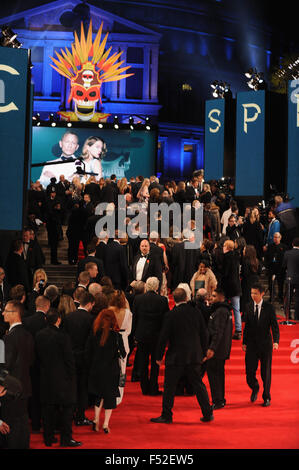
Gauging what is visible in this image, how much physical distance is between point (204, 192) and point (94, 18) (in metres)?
30.1

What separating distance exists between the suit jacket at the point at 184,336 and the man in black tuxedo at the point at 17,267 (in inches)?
181

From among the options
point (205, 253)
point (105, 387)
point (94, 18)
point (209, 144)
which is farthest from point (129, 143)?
point (105, 387)

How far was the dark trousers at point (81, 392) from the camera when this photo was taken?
8.74 m

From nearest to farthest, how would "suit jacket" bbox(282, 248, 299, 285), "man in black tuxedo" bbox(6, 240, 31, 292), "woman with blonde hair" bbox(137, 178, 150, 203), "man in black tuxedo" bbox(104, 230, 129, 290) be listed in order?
1. "man in black tuxedo" bbox(6, 240, 31, 292)
2. "man in black tuxedo" bbox(104, 230, 129, 290)
3. "suit jacket" bbox(282, 248, 299, 285)
4. "woman with blonde hair" bbox(137, 178, 150, 203)

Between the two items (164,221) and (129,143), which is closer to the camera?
(164,221)

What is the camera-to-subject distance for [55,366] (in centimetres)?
800

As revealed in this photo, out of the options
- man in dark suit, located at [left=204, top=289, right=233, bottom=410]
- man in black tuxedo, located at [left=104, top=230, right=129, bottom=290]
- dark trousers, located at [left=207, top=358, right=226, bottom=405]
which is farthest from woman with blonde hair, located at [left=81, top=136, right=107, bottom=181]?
dark trousers, located at [left=207, top=358, right=226, bottom=405]

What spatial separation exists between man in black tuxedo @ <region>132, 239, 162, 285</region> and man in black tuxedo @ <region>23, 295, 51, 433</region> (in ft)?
15.3

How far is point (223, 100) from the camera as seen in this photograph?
2606 cm

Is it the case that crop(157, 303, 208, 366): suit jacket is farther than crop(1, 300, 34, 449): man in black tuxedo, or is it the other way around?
crop(157, 303, 208, 366): suit jacket

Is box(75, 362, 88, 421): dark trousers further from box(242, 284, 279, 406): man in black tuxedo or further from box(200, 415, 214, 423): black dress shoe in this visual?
box(242, 284, 279, 406): man in black tuxedo

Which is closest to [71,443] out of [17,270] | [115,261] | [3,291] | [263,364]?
[263,364]

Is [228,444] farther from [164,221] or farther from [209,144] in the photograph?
[209,144]

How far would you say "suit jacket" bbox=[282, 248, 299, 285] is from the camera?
48.3 ft
